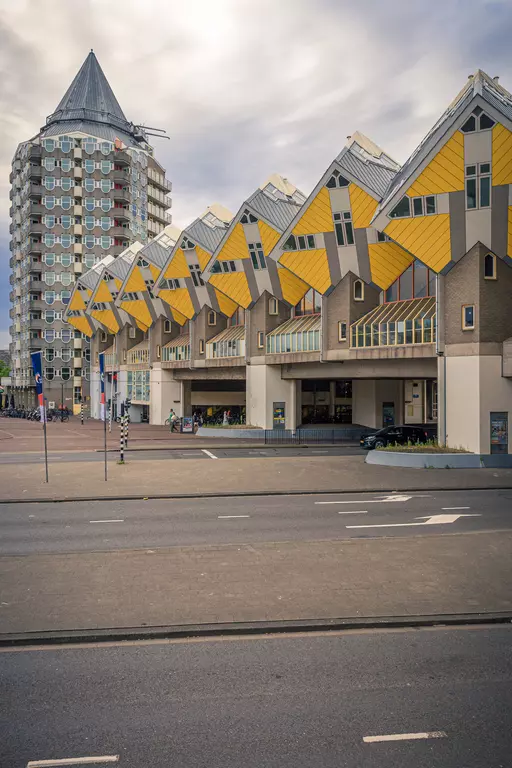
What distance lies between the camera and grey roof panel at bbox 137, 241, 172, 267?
2378 inches

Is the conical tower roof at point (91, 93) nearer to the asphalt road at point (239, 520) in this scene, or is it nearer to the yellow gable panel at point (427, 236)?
the yellow gable panel at point (427, 236)

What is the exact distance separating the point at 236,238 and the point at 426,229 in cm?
1892

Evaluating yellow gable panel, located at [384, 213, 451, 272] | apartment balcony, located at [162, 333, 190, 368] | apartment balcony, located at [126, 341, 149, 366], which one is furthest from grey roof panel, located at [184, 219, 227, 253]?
yellow gable panel, located at [384, 213, 451, 272]

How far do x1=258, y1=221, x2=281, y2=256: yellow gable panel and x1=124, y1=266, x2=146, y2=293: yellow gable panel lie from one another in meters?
21.9

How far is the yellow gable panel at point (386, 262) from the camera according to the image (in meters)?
36.8

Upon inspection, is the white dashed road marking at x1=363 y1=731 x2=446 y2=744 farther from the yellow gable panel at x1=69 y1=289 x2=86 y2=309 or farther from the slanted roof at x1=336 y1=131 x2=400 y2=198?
the yellow gable panel at x1=69 y1=289 x2=86 y2=309

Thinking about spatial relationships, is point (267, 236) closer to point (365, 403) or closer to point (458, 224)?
point (365, 403)

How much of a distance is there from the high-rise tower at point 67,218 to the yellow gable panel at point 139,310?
38.5 meters

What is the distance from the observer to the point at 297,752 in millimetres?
6129

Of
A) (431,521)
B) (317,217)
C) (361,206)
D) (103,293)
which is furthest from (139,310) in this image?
(431,521)

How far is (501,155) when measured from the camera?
27.2 m

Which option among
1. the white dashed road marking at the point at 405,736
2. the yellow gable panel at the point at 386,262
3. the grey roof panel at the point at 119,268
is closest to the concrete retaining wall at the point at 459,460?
the yellow gable panel at the point at 386,262

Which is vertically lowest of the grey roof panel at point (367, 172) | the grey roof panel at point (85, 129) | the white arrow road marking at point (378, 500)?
the white arrow road marking at point (378, 500)

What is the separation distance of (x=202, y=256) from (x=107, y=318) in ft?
89.4
